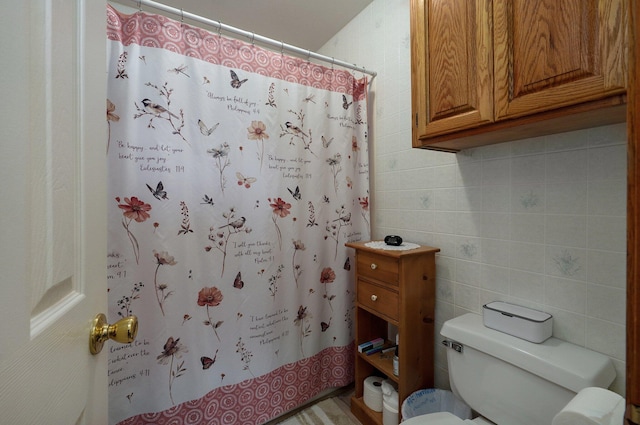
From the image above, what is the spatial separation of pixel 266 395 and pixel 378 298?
0.76 m

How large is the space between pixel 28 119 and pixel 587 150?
4.25 feet

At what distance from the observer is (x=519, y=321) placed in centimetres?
91

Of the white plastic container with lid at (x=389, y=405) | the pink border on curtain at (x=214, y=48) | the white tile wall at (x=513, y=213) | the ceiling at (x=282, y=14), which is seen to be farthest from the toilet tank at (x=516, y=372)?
the ceiling at (x=282, y=14)

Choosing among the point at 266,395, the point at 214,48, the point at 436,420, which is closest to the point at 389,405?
the point at 436,420

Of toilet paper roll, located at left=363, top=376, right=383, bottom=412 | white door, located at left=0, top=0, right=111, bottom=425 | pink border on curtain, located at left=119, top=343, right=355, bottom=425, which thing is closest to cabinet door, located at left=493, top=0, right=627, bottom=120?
white door, located at left=0, top=0, right=111, bottom=425

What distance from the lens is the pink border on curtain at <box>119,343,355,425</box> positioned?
118cm

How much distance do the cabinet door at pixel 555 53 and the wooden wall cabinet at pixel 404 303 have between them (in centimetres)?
69

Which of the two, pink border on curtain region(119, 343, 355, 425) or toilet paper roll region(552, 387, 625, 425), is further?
pink border on curtain region(119, 343, 355, 425)

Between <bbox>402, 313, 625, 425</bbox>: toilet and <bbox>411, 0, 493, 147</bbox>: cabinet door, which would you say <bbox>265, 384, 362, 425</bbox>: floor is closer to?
<bbox>402, 313, 625, 425</bbox>: toilet

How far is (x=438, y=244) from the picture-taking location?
1.30m

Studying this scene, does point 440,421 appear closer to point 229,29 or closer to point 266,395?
point 266,395

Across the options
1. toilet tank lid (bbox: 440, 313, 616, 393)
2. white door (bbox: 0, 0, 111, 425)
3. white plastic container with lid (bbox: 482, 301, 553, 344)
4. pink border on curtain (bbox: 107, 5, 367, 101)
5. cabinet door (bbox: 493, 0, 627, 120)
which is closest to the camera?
white door (bbox: 0, 0, 111, 425)

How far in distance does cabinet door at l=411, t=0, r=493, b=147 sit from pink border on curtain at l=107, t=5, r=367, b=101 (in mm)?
611

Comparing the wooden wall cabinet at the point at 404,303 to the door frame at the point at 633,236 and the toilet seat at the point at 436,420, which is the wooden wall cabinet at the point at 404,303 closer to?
the toilet seat at the point at 436,420
